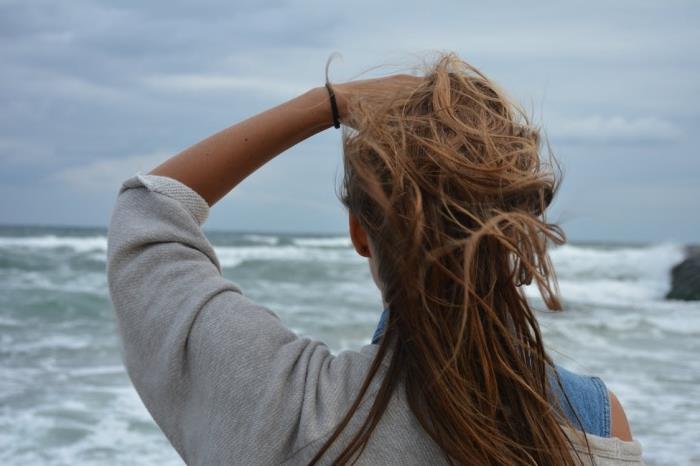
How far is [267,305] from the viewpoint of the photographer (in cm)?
1129

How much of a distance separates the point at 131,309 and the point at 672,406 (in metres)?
6.26

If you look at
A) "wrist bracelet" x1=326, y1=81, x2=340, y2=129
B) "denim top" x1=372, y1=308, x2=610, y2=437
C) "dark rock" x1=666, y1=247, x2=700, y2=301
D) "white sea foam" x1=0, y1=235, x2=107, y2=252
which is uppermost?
"wrist bracelet" x1=326, y1=81, x2=340, y2=129

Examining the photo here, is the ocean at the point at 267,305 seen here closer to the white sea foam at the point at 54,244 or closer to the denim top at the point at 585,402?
the denim top at the point at 585,402

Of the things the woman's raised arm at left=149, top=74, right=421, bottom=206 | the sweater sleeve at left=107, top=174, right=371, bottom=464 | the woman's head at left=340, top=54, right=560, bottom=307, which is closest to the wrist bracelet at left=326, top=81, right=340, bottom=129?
the woman's raised arm at left=149, top=74, right=421, bottom=206

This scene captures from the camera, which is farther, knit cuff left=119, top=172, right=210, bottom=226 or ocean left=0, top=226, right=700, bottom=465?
ocean left=0, top=226, right=700, bottom=465

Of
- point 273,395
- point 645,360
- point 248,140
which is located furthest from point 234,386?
point 645,360

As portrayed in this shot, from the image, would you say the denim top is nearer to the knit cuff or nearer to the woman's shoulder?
the woman's shoulder

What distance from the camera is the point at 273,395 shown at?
2.97ft

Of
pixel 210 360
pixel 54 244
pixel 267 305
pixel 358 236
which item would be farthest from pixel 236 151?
pixel 54 244

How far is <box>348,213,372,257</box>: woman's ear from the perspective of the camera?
1.04m

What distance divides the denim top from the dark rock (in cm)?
1791

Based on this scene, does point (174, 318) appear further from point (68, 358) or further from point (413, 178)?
point (68, 358)

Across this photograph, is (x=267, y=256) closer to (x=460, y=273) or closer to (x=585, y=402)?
(x=585, y=402)

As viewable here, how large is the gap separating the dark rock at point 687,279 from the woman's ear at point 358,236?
18.0 metres
